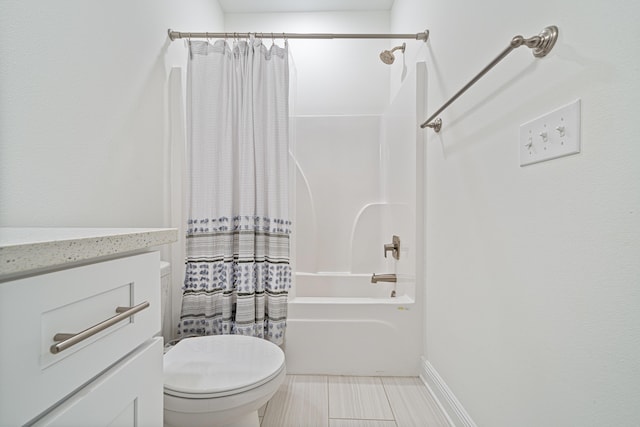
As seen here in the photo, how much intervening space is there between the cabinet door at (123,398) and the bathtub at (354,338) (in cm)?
109

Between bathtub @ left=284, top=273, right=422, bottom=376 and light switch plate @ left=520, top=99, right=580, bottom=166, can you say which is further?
bathtub @ left=284, top=273, right=422, bottom=376

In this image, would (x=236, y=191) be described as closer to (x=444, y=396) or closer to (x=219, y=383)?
(x=219, y=383)

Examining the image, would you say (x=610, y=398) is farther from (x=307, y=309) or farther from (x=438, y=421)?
(x=307, y=309)

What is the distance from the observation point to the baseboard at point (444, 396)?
3.92 ft

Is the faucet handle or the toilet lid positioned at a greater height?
the faucet handle

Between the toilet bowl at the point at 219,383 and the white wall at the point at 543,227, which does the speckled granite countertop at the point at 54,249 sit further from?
the white wall at the point at 543,227

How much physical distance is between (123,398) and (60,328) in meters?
0.20

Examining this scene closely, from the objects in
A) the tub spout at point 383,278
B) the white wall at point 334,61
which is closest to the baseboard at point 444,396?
the tub spout at point 383,278

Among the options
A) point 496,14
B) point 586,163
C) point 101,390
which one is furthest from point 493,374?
point 496,14

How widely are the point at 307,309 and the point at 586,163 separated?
140 centimetres

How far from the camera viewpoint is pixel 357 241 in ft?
8.50

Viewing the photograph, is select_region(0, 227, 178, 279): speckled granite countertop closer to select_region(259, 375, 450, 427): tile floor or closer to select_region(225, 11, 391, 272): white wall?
select_region(259, 375, 450, 427): tile floor

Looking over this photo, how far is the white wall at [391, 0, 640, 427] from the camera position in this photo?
0.57 metres

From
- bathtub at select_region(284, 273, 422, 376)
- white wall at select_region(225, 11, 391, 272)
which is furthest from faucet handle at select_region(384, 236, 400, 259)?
white wall at select_region(225, 11, 391, 272)
